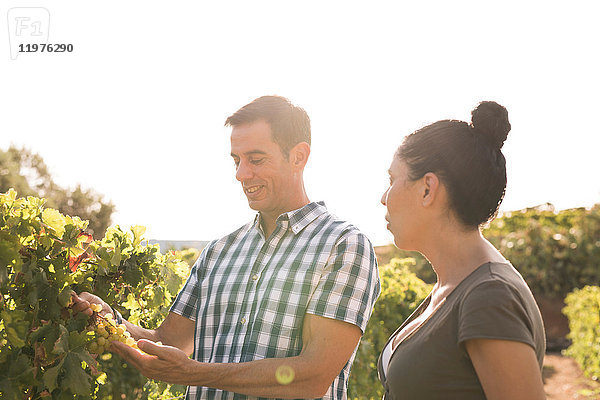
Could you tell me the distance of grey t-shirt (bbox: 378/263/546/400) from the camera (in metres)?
1.96

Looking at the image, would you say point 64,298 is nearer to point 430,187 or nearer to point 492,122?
point 430,187

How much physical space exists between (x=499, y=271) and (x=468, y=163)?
16.0 inches

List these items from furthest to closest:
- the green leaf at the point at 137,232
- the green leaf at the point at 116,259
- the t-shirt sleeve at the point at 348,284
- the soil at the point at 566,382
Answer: the soil at the point at 566,382, the green leaf at the point at 137,232, the green leaf at the point at 116,259, the t-shirt sleeve at the point at 348,284

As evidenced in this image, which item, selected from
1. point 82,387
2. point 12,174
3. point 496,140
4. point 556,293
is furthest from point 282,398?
point 12,174

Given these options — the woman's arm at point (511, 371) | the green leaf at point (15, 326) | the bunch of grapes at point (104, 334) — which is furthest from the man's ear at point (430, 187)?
the green leaf at point (15, 326)

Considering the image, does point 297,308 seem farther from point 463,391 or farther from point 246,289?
point 463,391

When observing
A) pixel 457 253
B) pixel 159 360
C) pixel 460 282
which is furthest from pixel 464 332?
pixel 159 360

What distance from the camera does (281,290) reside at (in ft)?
9.64

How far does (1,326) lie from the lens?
2480 mm

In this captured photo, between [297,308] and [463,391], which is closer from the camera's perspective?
[463,391]

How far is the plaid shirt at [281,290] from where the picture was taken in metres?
2.82

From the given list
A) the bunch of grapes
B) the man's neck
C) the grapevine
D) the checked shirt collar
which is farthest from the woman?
the grapevine

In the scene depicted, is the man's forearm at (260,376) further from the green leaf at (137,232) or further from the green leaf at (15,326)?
the green leaf at (137,232)

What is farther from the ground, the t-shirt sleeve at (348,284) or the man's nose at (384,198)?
the man's nose at (384,198)
